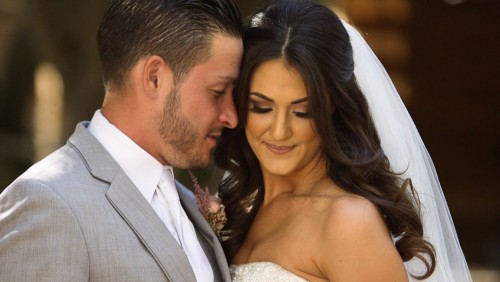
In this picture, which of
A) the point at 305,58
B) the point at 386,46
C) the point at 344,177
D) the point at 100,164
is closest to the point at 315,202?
the point at 344,177

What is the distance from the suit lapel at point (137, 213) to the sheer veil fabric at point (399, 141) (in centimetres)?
110

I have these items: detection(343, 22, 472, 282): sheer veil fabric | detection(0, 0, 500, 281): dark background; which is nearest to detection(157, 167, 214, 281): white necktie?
detection(343, 22, 472, 282): sheer veil fabric

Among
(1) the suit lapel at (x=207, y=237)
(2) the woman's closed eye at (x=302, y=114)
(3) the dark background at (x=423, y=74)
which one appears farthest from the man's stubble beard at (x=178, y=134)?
(3) the dark background at (x=423, y=74)

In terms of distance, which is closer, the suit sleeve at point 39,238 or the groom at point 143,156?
the suit sleeve at point 39,238

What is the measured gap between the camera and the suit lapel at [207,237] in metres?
3.76

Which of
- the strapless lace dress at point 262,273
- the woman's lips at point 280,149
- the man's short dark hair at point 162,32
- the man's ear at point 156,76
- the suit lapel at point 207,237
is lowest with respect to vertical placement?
the strapless lace dress at point 262,273

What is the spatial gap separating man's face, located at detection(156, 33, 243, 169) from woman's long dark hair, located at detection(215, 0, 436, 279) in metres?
0.08

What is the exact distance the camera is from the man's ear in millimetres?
3650

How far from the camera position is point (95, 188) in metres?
3.39

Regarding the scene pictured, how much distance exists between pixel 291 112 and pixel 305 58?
0.67 ft

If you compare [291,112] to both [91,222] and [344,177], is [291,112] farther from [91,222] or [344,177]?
[91,222]

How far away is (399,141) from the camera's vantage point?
4148mm

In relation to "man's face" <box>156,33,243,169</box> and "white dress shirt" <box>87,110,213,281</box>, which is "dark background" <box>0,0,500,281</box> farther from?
"white dress shirt" <box>87,110,213,281</box>

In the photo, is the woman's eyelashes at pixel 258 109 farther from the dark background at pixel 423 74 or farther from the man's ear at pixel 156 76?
the dark background at pixel 423 74
